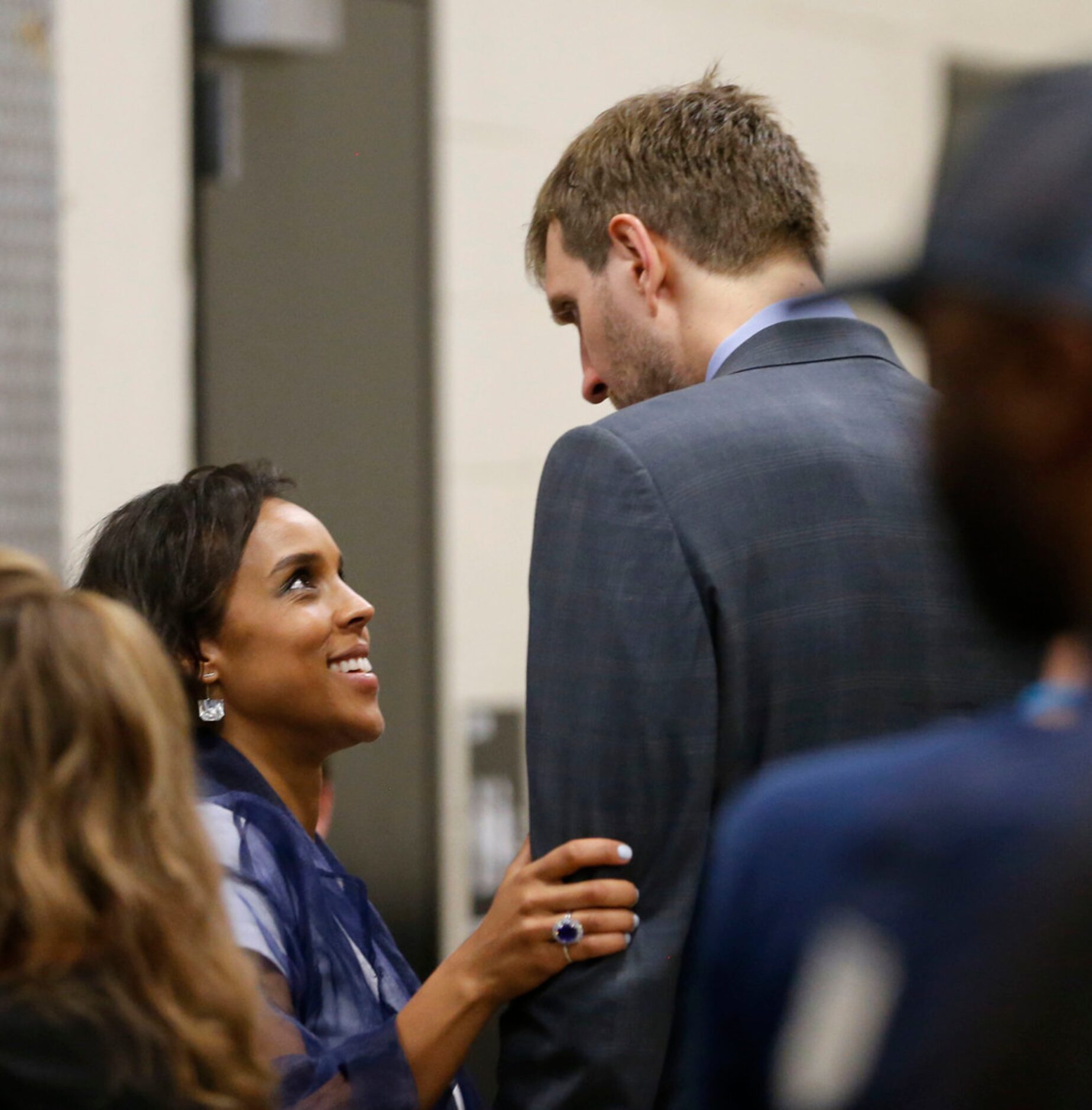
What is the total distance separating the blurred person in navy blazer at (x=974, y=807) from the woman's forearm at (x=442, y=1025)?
3.16ft

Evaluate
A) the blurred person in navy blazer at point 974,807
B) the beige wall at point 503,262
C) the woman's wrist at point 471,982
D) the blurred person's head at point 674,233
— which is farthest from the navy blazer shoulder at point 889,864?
the beige wall at point 503,262

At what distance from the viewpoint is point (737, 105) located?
201 centimetres

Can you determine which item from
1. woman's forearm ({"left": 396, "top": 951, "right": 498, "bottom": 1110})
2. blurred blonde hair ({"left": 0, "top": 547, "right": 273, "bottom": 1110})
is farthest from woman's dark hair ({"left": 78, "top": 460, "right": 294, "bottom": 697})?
blurred blonde hair ({"left": 0, "top": 547, "right": 273, "bottom": 1110})

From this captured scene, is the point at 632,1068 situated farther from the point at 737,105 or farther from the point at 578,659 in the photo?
the point at 737,105

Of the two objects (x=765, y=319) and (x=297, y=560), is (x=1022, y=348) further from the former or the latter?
(x=297, y=560)

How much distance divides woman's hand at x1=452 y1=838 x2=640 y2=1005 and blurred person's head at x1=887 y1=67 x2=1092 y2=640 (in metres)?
0.92

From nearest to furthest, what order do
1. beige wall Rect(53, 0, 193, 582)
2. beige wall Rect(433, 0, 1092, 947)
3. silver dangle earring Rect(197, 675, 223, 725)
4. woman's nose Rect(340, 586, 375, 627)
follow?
1. silver dangle earring Rect(197, 675, 223, 725)
2. woman's nose Rect(340, 586, 375, 627)
3. beige wall Rect(53, 0, 193, 582)
4. beige wall Rect(433, 0, 1092, 947)

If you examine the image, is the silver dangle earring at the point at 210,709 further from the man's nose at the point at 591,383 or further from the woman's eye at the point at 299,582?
the man's nose at the point at 591,383

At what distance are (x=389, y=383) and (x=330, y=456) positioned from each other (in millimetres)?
247

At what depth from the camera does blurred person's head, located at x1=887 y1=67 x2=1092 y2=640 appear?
2.37ft

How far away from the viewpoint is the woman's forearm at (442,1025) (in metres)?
1.72

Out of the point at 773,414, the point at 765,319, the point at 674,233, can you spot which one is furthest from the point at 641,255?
the point at 773,414

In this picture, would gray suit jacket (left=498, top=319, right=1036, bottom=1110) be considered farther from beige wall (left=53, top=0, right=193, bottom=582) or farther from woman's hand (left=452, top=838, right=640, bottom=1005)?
beige wall (left=53, top=0, right=193, bottom=582)

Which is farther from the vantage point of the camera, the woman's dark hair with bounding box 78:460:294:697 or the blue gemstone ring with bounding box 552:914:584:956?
the woman's dark hair with bounding box 78:460:294:697
